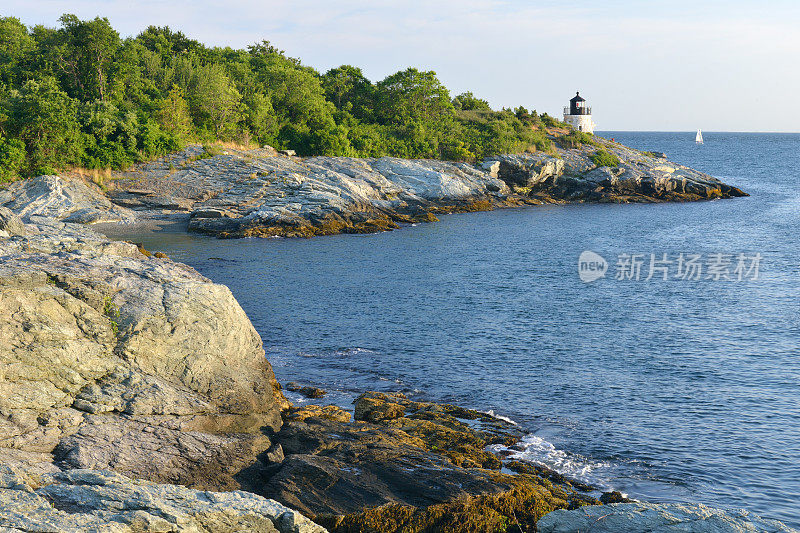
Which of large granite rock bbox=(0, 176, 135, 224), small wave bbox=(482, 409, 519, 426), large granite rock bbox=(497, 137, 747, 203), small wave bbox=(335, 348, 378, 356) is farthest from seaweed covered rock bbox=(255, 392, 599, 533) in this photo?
large granite rock bbox=(497, 137, 747, 203)

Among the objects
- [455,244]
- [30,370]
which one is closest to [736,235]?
[455,244]

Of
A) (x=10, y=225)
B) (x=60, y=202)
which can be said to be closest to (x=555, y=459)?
(x=10, y=225)

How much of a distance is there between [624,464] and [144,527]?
576 inches

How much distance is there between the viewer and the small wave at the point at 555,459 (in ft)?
61.5

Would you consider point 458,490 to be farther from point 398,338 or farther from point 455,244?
point 455,244

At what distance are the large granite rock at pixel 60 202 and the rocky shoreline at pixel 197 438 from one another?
35.0m

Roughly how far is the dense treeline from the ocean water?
17.0m

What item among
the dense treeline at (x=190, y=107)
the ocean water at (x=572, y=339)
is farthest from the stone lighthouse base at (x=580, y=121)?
the ocean water at (x=572, y=339)

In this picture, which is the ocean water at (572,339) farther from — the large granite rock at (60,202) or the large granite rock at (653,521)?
the large granite rock at (60,202)

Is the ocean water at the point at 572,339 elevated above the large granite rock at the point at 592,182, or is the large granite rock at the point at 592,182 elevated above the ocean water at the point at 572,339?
the large granite rock at the point at 592,182

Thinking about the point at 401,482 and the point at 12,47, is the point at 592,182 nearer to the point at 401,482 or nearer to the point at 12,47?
the point at 12,47

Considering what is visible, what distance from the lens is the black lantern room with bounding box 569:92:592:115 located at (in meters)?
131

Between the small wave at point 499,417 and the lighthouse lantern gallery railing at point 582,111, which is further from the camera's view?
the lighthouse lantern gallery railing at point 582,111

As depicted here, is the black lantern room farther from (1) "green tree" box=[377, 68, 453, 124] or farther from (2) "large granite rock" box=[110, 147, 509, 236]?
(2) "large granite rock" box=[110, 147, 509, 236]
